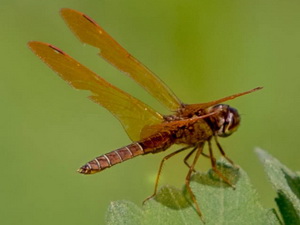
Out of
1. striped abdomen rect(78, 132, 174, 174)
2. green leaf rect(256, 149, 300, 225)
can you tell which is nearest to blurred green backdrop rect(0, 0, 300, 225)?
striped abdomen rect(78, 132, 174, 174)

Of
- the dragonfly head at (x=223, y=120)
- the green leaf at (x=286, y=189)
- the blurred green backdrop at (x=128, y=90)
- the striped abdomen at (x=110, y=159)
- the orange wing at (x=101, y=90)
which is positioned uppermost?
the blurred green backdrop at (x=128, y=90)

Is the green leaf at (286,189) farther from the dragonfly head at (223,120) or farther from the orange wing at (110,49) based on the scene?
the orange wing at (110,49)

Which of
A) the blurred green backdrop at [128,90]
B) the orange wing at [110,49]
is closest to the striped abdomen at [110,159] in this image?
the orange wing at [110,49]

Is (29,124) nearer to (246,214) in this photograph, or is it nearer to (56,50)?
(56,50)

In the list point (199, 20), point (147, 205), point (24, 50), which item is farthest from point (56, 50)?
point (199, 20)

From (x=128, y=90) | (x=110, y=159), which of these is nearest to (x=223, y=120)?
(x=110, y=159)

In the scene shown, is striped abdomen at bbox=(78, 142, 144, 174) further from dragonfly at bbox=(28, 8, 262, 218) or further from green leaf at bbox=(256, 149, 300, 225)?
green leaf at bbox=(256, 149, 300, 225)
